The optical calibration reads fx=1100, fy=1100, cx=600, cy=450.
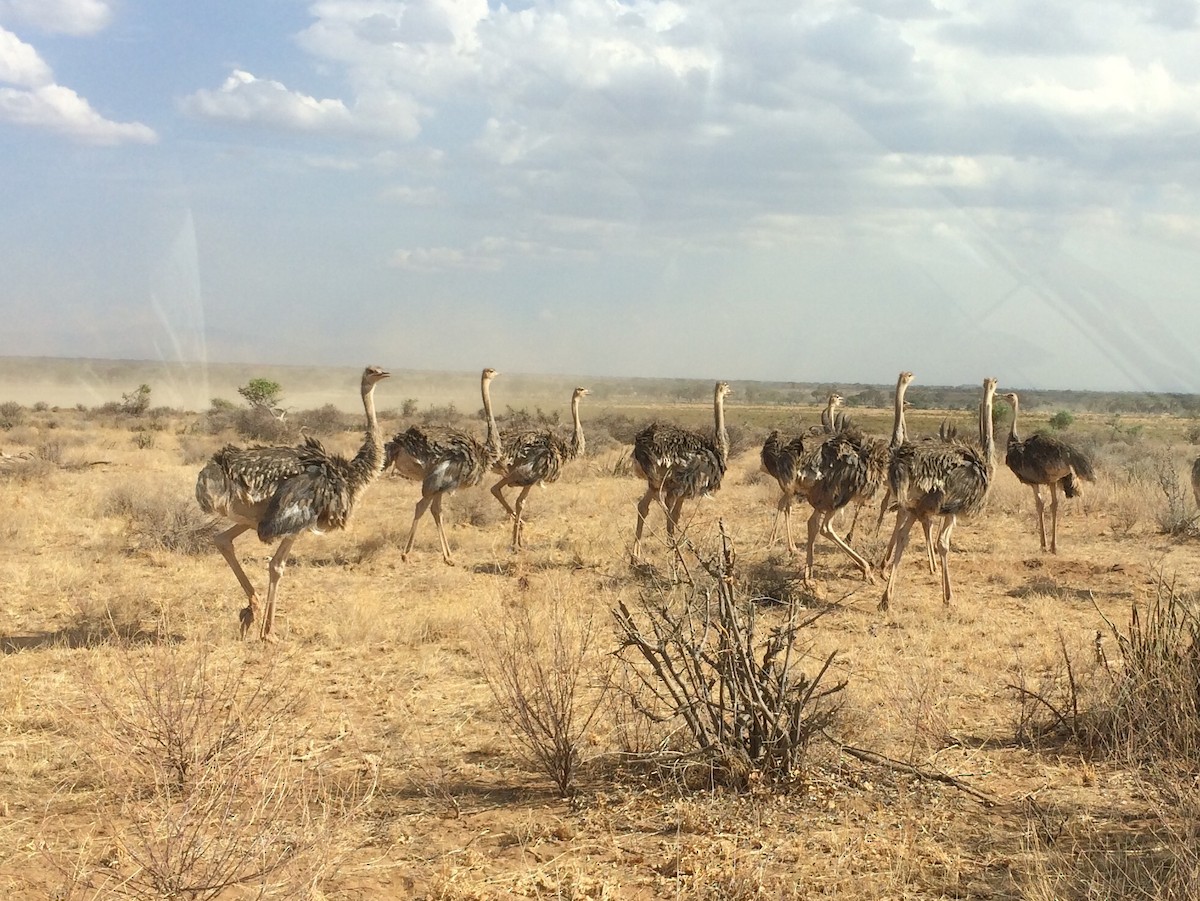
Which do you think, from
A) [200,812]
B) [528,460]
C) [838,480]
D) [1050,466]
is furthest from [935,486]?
[200,812]

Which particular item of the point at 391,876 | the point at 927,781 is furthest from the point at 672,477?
the point at 391,876

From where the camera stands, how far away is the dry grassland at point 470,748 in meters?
4.29

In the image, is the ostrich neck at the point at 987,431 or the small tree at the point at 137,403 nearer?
the ostrich neck at the point at 987,431

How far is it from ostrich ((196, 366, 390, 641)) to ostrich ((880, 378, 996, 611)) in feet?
15.9

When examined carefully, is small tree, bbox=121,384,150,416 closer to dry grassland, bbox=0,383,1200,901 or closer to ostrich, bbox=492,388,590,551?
dry grassland, bbox=0,383,1200,901

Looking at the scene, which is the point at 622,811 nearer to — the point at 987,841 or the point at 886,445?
the point at 987,841

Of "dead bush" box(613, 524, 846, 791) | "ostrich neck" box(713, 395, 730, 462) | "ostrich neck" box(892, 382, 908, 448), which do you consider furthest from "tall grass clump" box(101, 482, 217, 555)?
"dead bush" box(613, 524, 846, 791)

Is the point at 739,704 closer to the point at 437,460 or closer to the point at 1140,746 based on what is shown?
the point at 1140,746

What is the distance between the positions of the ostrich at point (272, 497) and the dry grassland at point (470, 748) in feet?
1.82

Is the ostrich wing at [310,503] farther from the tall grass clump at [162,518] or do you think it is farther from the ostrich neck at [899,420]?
the ostrich neck at [899,420]

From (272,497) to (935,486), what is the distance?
5747 mm

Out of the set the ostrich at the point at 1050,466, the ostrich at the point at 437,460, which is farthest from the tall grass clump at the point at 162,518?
the ostrich at the point at 1050,466

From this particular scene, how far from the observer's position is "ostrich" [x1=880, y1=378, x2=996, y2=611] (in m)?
9.93

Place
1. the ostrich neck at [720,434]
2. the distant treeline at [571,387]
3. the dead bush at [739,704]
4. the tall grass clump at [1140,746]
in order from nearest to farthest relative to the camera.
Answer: the tall grass clump at [1140,746], the dead bush at [739,704], the ostrich neck at [720,434], the distant treeline at [571,387]
